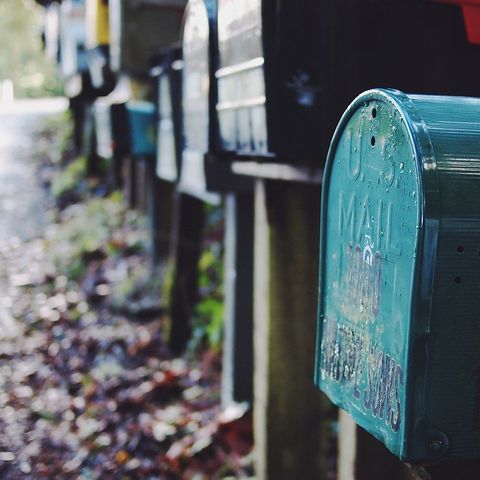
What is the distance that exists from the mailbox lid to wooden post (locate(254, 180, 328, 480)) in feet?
3.72

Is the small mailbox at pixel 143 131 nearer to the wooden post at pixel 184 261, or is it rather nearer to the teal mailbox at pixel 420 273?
the wooden post at pixel 184 261

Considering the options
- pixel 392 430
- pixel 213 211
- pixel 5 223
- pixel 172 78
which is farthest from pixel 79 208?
pixel 392 430

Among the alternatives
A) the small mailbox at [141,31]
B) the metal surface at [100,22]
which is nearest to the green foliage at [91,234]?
the metal surface at [100,22]

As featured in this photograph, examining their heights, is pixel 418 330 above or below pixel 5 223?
above

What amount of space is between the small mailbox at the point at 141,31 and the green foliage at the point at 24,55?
654 inches

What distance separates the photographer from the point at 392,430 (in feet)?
4.32

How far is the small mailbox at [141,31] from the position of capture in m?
5.79

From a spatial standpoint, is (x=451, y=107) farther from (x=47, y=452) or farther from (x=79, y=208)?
(x=79, y=208)

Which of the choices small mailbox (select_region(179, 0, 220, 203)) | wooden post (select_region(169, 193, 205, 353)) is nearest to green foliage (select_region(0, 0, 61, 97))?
wooden post (select_region(169, 193, 205, 353))

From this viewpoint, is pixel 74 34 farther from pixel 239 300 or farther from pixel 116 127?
pixel 239 300

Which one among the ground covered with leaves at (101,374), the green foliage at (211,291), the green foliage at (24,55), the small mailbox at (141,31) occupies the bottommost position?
the ground covered with leaves at (101,374)

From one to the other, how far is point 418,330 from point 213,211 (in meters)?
5.74

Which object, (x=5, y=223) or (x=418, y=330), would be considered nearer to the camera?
(x=418, y=330)

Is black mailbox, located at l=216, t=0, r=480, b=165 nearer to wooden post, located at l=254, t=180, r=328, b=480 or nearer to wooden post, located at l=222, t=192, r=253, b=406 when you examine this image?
wooden post, located at l=254, t=180, r=328, b=480
